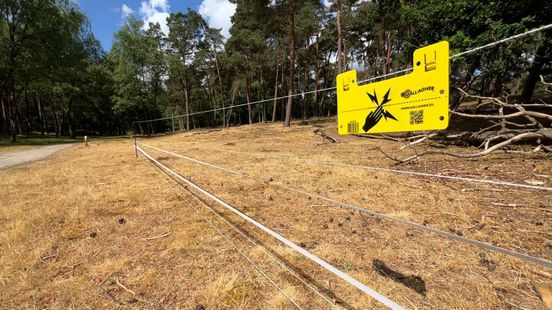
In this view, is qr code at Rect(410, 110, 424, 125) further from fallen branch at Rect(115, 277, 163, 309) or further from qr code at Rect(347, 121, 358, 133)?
fallen branch at Rect(115, 277, 163, 309)

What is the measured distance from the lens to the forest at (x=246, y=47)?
31.1 feet

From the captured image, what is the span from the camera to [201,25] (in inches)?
1211

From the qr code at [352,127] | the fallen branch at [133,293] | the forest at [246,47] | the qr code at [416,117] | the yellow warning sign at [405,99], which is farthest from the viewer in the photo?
the forest at [246,47]

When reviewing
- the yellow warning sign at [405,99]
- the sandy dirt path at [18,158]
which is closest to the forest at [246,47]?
the yellow warning sign at [405,99]

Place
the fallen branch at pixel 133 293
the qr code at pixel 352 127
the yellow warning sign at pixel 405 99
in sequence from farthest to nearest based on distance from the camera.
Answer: the fallen branch at pixel 133 293
the qr code at pixel 352 127
the yellow warning sign at pixel 405 99

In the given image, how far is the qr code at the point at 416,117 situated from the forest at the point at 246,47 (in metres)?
7.91

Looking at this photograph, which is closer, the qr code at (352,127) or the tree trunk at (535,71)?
the qr code at (352,127)

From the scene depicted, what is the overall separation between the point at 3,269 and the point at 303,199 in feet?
12.0

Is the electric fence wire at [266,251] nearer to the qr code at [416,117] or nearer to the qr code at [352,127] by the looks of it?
the qr code at [352,127]

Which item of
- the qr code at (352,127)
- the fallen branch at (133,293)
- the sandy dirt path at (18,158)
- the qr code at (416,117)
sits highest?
the qr code at (416,117)

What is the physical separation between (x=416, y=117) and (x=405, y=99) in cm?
13

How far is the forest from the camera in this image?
373 inches

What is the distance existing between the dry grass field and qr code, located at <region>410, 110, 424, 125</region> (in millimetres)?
1414

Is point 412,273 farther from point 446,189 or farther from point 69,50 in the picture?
point 69,50
